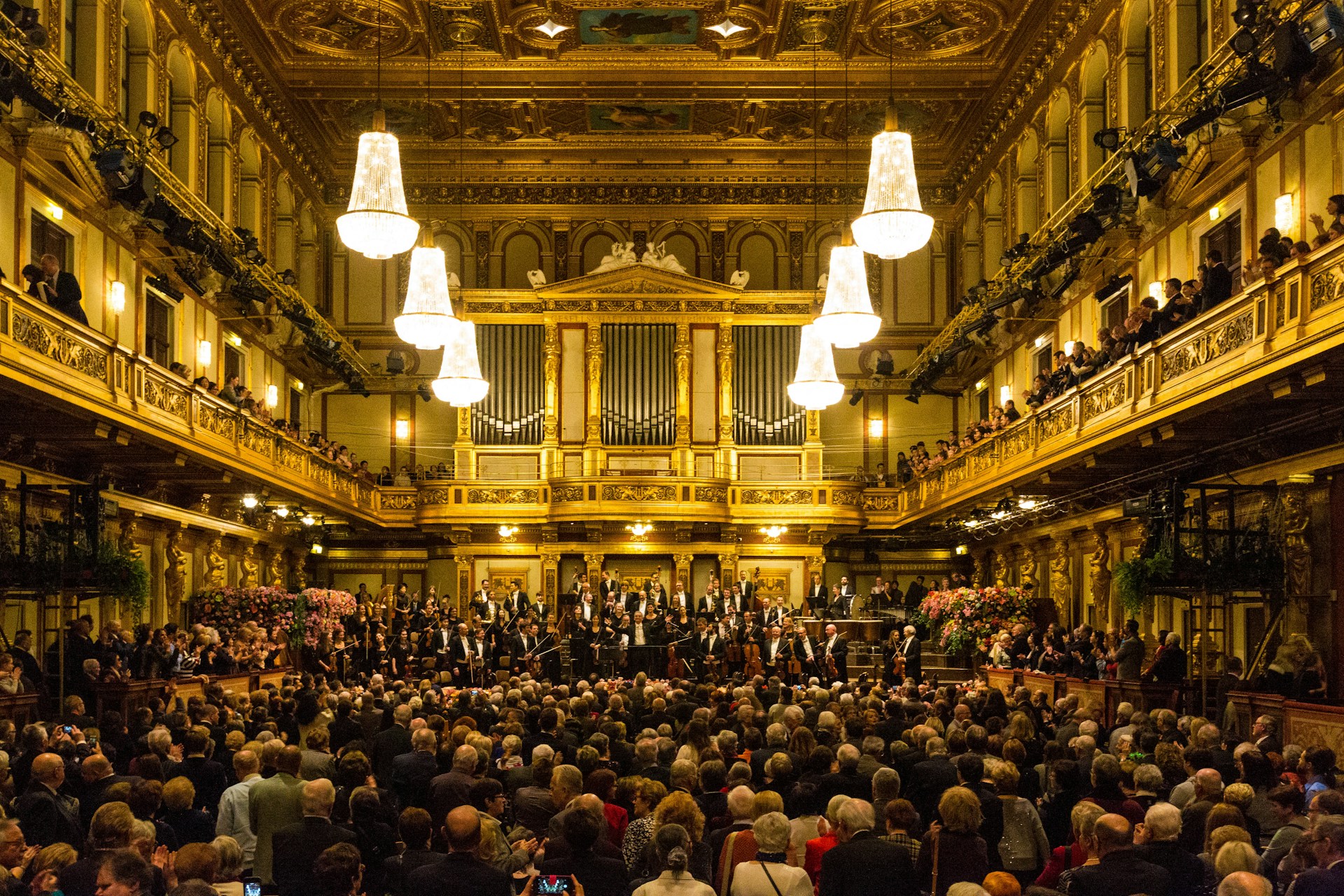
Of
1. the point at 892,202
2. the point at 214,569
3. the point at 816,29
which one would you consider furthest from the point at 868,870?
the point at 816,29

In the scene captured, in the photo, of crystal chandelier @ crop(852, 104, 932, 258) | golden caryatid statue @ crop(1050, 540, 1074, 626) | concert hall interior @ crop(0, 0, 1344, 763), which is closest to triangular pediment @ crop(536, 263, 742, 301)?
concert hall interior @ crop(0, 0, 1344, 763)

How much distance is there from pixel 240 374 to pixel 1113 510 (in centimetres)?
1473

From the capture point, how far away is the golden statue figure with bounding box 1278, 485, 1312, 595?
44.8 feet

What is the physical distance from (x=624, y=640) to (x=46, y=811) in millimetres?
15304

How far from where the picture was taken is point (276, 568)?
84.9ft

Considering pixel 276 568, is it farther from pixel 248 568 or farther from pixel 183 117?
pixel 183 117

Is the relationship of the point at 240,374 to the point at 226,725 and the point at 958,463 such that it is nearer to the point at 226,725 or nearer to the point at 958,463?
the point at 958,463

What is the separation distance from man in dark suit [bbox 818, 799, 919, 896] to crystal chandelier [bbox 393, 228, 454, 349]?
6.22m

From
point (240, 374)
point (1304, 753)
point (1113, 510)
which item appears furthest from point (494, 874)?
point (240, 374)

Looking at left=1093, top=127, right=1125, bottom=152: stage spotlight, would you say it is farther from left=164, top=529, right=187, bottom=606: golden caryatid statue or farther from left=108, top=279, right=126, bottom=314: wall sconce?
left=164, top=529, right=187, bottom=606: golden caryatid statue

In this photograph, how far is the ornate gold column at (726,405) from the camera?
27797 mm

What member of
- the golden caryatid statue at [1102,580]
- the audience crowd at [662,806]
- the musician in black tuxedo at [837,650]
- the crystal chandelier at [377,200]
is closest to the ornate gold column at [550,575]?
the musician in black tuxedo at [837,650]

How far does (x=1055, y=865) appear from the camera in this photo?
6.58m

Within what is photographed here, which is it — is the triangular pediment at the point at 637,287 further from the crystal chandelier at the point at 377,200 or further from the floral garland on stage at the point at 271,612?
the crystal chandelier at the point at 377,200
